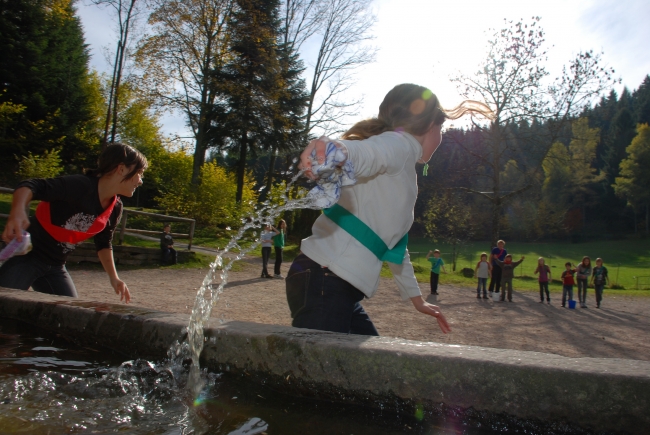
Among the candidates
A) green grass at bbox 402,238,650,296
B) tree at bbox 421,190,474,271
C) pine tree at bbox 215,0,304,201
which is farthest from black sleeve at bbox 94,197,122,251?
tree at bbox 421,190,474,271

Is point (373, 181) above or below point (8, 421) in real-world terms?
above

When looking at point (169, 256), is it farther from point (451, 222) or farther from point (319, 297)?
point (451, 222)

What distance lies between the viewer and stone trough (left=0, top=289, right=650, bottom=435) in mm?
1629

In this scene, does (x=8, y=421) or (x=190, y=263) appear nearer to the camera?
(x=8, y=421)

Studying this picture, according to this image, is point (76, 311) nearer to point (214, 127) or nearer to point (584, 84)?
point (584, 84)

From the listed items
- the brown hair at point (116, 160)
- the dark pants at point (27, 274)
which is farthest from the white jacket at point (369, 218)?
the dark pants at point (27, 274)

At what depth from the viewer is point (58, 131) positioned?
27.5 m

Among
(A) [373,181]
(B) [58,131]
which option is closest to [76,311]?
(A) [373,181]

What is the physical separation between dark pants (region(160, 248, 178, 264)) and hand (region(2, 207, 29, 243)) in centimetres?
1224

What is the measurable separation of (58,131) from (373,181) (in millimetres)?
29908

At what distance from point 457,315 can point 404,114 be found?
9.54 metres

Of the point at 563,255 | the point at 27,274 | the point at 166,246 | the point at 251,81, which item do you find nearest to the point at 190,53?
the point at 251,81

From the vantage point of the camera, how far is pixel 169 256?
14594mm

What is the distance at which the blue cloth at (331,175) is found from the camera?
5.30 feet
